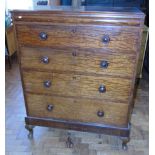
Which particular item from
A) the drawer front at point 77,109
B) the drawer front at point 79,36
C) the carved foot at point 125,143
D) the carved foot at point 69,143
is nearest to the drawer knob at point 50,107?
the drawer front at point 77,109

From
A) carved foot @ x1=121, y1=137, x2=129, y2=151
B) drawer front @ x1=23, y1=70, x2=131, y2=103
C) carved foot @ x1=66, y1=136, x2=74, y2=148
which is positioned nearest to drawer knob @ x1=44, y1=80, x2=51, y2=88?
drawer front @ x1=23, y1=70, x2=131, y2=103

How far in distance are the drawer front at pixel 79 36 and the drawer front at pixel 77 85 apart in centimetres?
23

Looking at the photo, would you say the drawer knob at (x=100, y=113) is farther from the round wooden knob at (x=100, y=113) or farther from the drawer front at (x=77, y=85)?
the drawer front at (x=77, y=85)

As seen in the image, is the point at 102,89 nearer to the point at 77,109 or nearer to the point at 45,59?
the point at 77,109

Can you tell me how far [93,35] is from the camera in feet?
4.22

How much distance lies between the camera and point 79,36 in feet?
4.29

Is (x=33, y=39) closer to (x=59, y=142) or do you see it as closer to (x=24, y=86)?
(x=24, y=86)

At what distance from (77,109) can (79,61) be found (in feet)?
1.31

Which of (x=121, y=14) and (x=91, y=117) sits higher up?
(x=121, y=14)

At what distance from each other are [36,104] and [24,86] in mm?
177

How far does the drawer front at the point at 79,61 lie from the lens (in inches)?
52.4

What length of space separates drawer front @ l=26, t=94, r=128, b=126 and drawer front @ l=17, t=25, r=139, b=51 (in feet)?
1.41

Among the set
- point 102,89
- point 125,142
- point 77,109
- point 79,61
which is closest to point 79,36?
point 79,61

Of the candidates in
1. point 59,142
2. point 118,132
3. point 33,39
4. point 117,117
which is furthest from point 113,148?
point 33,39
